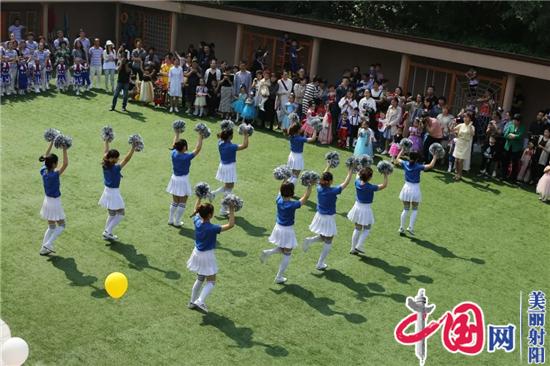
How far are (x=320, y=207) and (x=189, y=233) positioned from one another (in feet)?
8.49

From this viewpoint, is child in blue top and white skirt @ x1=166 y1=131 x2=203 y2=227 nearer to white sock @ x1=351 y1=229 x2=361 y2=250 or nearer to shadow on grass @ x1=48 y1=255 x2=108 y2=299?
shadow on grass @ x1=48 y1=255 x2=108 y2=299

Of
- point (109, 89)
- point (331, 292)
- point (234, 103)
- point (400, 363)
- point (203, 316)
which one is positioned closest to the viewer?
point (400, 363)

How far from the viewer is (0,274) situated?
1105 centimetres

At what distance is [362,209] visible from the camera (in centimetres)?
1270

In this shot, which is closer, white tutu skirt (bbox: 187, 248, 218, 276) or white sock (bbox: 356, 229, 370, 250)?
white tutu skirt (bbox: 187, 248, 218, 276)

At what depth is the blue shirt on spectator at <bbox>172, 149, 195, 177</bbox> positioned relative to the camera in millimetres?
12984

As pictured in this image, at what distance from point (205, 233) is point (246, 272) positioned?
1909mm

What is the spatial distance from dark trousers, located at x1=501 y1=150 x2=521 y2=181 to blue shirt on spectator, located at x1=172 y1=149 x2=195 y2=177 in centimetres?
838

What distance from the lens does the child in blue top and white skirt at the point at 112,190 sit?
12.2 metres

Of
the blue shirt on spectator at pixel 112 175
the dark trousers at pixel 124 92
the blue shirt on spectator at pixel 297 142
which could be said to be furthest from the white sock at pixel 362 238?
the dark trousers at pixel 124 92

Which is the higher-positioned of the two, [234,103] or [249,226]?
[234,103]

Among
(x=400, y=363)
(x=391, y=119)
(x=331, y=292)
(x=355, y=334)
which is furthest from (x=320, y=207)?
(x=391, y=119)

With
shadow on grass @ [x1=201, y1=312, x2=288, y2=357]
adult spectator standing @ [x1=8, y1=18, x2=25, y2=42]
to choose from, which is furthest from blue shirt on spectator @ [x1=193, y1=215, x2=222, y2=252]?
adult spectator standing @ [x1=8, y1=18, x2=25, y2=42]

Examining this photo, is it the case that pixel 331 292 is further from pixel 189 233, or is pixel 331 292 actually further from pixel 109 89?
pixel 109 89
